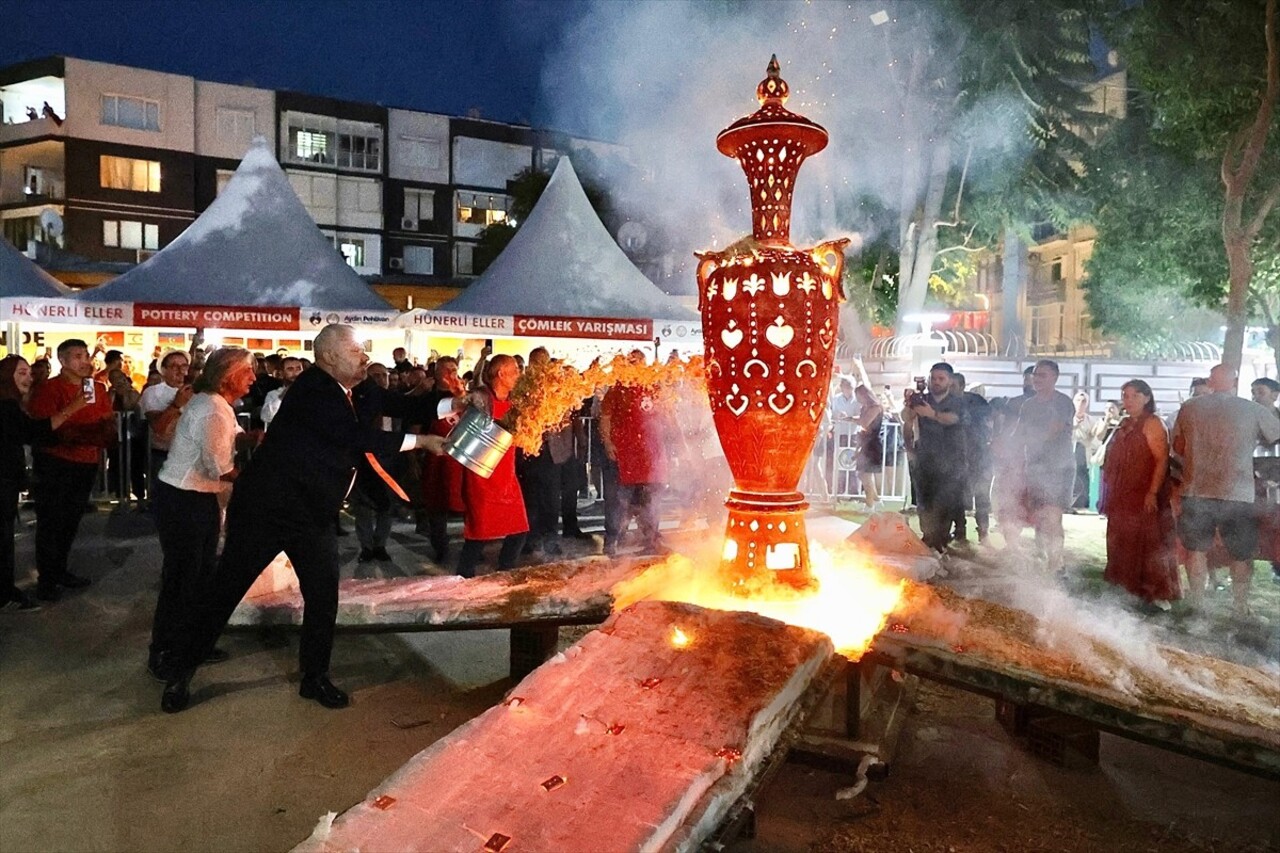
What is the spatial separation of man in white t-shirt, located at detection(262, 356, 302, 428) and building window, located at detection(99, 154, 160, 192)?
24.3 meters

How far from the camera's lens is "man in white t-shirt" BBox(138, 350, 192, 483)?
6164 mm

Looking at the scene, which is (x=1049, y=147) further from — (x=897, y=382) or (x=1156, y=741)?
(x=1156, y=741)

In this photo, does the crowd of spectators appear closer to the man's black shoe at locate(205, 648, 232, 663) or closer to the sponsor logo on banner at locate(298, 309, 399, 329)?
the man's black shoe at locate(205, 648, 232, 663)

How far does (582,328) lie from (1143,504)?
764 cm

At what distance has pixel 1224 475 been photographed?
6375 mm

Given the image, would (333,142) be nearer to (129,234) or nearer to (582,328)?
(129,234)

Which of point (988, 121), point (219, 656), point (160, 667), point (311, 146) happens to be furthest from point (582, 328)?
point (311, 146)

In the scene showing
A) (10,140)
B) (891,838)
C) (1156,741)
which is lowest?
(891,838)

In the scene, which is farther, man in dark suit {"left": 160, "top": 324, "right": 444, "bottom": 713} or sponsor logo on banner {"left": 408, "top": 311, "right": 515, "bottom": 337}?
sponsor logo on banner {"left": 408, "top": 311, "right": 515, "bottom": 337}

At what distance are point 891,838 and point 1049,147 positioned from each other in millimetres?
19184

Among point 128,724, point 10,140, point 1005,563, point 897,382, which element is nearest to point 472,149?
point 10,140

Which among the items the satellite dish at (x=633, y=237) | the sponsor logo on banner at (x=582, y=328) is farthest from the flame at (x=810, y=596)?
the satellite dish at (x=633, y=237)

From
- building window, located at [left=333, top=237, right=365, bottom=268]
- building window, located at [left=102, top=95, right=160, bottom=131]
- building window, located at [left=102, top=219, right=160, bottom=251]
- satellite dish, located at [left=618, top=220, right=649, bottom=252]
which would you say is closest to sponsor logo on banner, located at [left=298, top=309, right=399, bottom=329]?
satellite dish, located at [left=618, top=220, right=649, bottom=252]

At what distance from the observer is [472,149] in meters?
36.4
